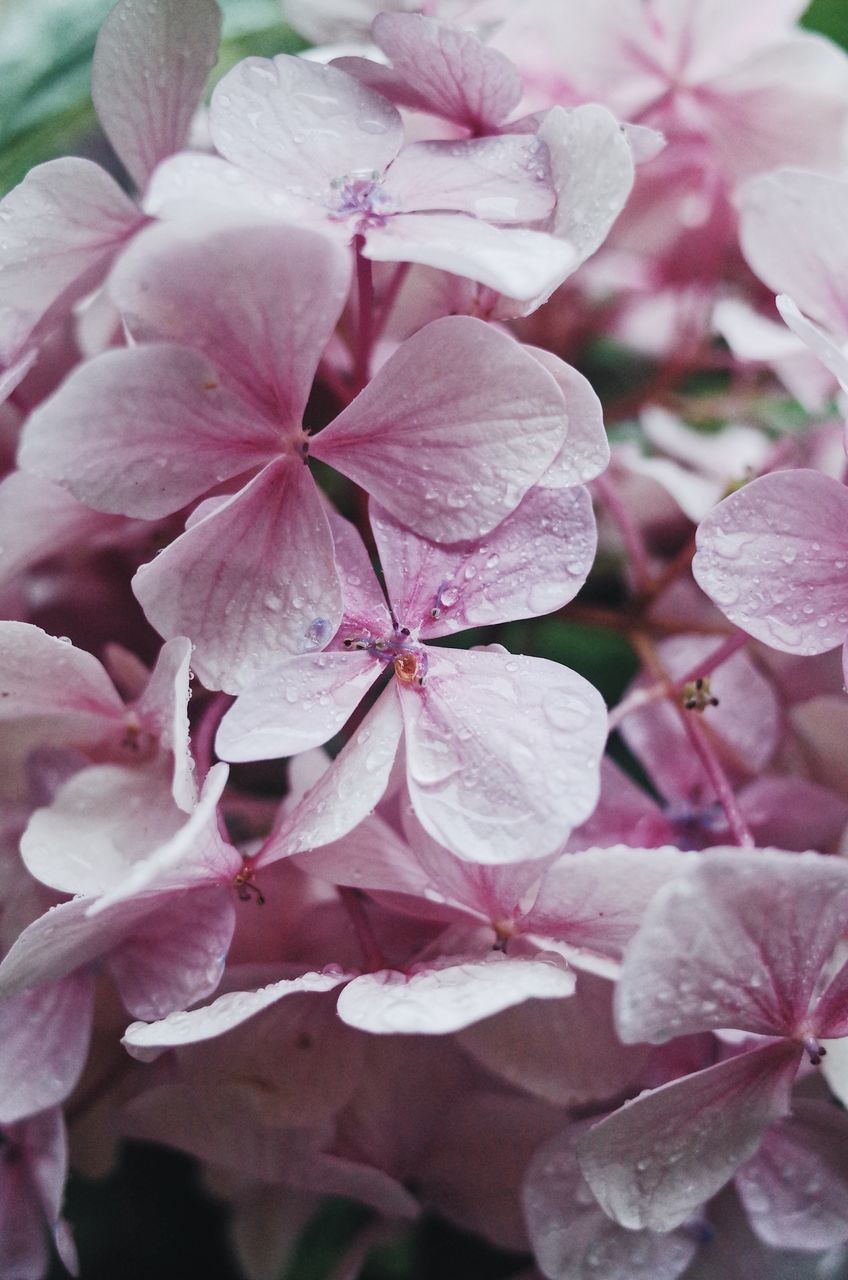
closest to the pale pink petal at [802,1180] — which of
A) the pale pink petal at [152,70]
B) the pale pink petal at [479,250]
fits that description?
the pale pink petal at [479,250]

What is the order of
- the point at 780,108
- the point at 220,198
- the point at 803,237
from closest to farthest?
the point at 220,198 → the point at 803,237 → the point at 780,108

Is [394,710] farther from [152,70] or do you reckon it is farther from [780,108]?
[780,108]

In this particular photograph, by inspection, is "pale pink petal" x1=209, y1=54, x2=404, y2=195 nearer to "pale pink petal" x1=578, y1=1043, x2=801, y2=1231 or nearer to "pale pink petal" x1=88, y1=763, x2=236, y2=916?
"pale pink petal" x1=88, y1=763, x2=236, y2=916

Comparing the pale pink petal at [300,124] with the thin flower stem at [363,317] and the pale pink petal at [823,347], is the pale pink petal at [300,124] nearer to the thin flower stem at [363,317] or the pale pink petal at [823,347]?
the thin flower stem at [363,317]

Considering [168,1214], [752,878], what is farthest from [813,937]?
[168,1214]

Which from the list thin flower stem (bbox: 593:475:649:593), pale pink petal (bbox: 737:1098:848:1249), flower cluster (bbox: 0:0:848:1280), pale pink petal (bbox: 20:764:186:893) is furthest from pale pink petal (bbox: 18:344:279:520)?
pale pink petal (bbox: 737:1098:848:1249)

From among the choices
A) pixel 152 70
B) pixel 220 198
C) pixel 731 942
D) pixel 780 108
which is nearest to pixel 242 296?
pixel 220 198

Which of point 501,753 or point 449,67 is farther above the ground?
point 449,67
